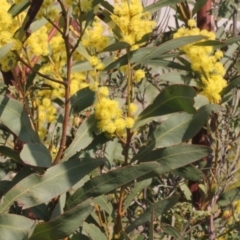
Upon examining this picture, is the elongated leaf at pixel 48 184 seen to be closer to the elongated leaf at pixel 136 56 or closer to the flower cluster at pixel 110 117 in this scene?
the flower cluster at pixel 110 117

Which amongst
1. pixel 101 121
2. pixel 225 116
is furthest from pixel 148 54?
pixel 225 116

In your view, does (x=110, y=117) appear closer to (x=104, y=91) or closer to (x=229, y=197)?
(x=104, y=91)

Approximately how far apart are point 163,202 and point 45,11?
53cm

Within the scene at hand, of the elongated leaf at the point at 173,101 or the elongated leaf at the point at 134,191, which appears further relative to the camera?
the elongated leaf at the point at 134,191

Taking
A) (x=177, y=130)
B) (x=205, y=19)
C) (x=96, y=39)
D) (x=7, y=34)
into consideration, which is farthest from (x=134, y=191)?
(x=205, y=19)

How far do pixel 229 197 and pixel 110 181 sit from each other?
0.54 metres

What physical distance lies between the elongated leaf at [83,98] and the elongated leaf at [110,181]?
199 mm

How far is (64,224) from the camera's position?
1.31 metres

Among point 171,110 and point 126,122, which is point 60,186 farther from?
point 171,110

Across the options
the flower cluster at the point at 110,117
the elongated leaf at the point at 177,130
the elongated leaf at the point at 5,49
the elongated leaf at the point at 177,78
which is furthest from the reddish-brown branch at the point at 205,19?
the elongated leaf at the point at 5,49

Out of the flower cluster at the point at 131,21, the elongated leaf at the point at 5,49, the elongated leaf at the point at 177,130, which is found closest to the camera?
the elongated leaf at the point at 5,49

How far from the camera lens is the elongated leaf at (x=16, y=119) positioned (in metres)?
1.43

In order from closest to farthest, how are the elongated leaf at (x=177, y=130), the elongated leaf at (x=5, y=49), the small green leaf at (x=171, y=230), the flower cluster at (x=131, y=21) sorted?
the elongated leaf at (x=5, y=49)
the flower cluster at (x=131, y=21)
the elongated leaf at (x=177, y=130)
the small green leaf at (x=171, y=230)

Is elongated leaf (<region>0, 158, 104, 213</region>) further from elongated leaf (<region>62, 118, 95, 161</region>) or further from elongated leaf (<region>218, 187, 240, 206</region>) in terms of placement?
elongated leaf (<region>218, 187, 240, 206</region>)
